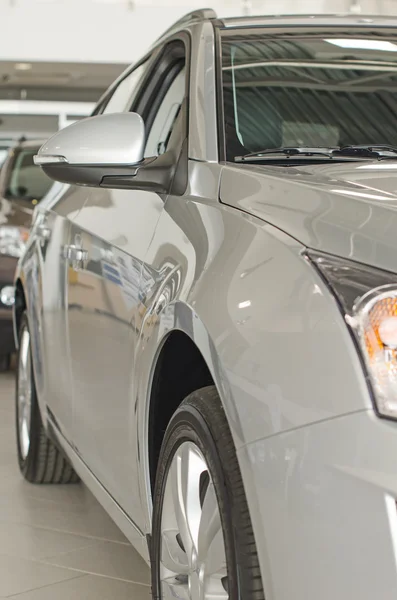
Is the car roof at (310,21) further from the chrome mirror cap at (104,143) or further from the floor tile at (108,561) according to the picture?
the floor tile at (108,561)

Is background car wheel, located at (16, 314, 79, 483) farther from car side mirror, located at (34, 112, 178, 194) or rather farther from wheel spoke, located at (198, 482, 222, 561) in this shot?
wheel spoke, located at (198, 482, 222, 561)

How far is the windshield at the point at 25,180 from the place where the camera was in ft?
25.1

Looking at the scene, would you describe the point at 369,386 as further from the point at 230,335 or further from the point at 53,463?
the point at 53,463

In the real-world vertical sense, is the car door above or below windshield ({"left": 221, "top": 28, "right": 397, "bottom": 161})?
below

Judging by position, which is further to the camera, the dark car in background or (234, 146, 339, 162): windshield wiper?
the dark car in background

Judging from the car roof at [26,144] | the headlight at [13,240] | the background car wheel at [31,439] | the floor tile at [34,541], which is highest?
the car roof at [26,144]

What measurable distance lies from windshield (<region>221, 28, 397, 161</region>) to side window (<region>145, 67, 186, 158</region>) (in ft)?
0.62

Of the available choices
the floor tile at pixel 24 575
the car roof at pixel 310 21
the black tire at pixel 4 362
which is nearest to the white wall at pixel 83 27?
the black tire at pixel 4 362

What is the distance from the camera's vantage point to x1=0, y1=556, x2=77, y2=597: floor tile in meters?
2.81

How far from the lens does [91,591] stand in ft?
9.11

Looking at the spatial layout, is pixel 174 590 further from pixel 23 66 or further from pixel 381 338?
pixel 23 66

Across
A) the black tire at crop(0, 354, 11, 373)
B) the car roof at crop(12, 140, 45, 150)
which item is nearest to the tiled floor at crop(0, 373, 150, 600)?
the black tire at crop(0, 354, 11, 373)

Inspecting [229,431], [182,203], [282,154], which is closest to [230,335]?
[229,431]

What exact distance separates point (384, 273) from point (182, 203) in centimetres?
74
